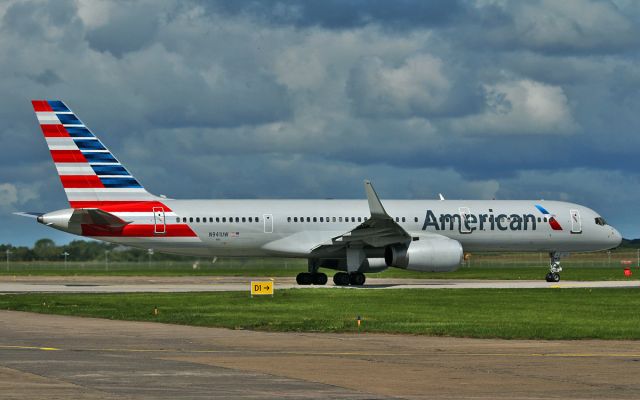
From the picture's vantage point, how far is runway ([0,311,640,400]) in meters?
14.9

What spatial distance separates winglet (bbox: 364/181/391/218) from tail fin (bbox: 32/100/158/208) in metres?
11.5

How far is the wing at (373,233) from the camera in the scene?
47.3m

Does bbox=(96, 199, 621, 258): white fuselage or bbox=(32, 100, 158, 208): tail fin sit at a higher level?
bbox=(32, 100, 158, 208): tail fin

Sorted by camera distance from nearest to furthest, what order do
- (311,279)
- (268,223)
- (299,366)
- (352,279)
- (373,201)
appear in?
(299,366) → (373,201) → (352,279) → (268,223) → (311,279)

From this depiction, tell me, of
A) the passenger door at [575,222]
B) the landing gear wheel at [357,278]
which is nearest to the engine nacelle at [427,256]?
the landing gear wheel at [357,278]

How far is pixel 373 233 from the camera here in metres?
49.0

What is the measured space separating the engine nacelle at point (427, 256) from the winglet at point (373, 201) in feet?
7.60

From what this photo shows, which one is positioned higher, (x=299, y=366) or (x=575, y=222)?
(x=575, y=222)

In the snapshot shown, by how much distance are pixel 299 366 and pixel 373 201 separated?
29412mm

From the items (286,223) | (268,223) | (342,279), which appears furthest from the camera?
(286,223)

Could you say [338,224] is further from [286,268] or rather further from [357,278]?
[286,268]

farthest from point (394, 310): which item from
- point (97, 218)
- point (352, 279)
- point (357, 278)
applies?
point (97, 218)

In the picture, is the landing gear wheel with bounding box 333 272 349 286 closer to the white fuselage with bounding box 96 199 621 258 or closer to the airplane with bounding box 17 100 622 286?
the airplane with bounding box 17 100 622 286

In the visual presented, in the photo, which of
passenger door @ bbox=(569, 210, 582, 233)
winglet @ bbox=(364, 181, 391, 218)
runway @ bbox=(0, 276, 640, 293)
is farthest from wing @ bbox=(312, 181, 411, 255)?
passenger door @ bbox=(569, 210, 582, 233)
